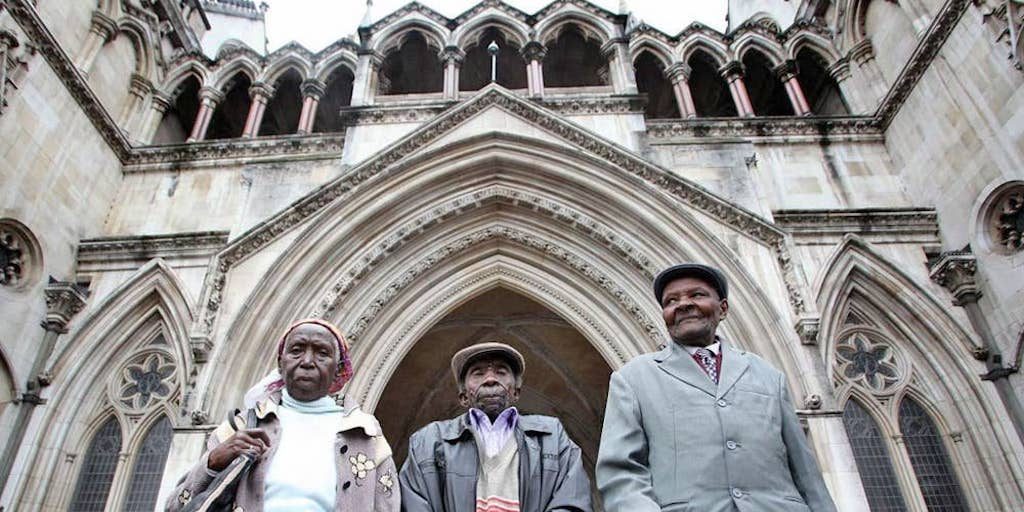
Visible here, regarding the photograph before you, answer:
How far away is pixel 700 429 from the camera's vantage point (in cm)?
276

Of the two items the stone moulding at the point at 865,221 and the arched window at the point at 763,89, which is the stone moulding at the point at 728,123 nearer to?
the stone moulding at the point at 865,221

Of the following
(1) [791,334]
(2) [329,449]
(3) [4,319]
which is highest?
(3) [4,319]

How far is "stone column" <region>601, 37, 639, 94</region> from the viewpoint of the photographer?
11.3 meters

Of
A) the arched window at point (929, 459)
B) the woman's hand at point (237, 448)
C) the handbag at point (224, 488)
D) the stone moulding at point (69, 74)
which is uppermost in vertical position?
the stone moulding at point (69, 74)

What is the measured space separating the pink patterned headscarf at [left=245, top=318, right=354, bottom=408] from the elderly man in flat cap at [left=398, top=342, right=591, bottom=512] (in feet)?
1.76

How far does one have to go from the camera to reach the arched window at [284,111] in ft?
44.8

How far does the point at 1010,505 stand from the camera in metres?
7.59

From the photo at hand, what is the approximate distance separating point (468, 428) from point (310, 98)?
10412mm

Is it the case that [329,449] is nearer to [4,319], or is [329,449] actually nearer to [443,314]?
[443,314]

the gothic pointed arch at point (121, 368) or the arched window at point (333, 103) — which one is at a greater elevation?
the arched window at point (333, 103)

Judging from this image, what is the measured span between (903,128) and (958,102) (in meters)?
1.19

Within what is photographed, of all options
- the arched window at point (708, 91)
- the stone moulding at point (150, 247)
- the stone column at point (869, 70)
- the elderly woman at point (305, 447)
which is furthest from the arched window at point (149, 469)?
the stone column at point (869, 70)

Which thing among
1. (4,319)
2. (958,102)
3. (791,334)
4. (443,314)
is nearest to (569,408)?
(443,314)

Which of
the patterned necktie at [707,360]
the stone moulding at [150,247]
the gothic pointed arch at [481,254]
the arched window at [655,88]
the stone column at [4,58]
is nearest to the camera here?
the patterned necktie at [707,360]
